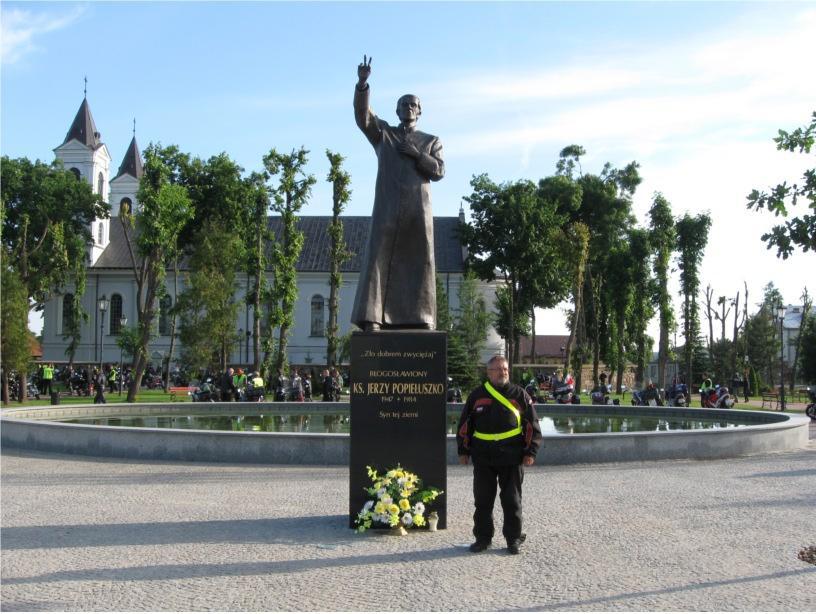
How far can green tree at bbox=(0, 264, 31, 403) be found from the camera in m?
31.1

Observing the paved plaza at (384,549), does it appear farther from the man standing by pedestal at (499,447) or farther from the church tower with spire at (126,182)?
the church tower with spire at (126,182)

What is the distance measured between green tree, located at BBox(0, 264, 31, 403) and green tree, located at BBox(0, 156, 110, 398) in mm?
21611

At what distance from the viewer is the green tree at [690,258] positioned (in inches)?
1962

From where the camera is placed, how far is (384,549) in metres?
7.70

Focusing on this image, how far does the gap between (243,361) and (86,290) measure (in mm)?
14742

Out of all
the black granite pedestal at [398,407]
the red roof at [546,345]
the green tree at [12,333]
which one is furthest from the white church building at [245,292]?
the black granite pedestal at [398,407]

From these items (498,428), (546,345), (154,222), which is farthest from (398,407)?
(546,345)

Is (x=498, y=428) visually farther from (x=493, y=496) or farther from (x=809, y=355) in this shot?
(x=809, y=355)

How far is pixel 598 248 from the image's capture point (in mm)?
58844

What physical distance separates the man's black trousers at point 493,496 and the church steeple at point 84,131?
7259 cm

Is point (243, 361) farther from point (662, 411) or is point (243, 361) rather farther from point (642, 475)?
point (642, 475)

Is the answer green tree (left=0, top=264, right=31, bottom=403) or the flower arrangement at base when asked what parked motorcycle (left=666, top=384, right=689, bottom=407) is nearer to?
the flower arrangement at base

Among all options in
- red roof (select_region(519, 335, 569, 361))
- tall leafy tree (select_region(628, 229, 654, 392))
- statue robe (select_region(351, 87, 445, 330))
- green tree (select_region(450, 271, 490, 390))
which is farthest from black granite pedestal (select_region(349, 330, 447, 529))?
red roof (select_region(519, 335, 569, 361))

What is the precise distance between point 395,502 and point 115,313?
64208mm
